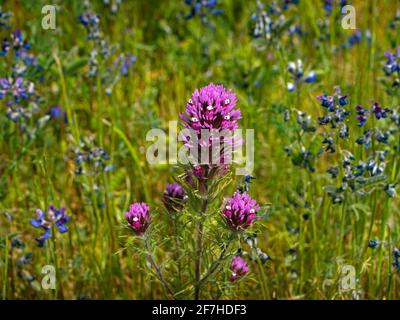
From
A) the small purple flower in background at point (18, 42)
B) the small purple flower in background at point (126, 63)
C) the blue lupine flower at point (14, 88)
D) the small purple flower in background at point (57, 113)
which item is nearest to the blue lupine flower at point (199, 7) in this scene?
the small purple flower in background at point (126, 63)

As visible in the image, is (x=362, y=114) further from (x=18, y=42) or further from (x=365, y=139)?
(x=18, y=42)

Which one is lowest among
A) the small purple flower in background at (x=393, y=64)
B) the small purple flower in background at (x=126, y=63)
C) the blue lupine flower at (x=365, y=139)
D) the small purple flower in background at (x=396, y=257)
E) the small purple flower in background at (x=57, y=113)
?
the small purple flower in background at (x=396, y=257)

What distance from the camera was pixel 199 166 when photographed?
81.6 inches

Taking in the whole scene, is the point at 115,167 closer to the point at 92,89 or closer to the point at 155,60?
the point at 92,89

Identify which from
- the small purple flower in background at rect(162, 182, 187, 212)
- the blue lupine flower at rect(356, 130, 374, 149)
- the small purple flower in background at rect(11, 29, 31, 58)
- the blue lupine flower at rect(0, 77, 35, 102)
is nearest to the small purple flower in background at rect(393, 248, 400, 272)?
the blue lupine flower at rect(356, 130, 374, 149)

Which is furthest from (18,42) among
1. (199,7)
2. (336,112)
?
(336,112)

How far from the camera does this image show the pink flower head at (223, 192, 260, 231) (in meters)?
2.04

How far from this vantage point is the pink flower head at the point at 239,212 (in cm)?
204

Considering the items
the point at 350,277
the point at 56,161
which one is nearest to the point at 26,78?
the point at 56,161

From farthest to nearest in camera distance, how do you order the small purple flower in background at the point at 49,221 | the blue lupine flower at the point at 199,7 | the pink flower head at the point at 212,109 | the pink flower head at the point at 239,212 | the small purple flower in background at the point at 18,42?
the blue lupine flower at the point at 199,7 < the small purple flower in background at the point at 18,42 < the small purple flower in background at the point at 49,221 < the pink flower head at the point at 239,212 < the pink flower head at the point at 212,109

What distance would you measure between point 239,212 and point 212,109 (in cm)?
34

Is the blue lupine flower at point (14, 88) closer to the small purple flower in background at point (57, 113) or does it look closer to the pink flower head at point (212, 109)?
the small purple flower in background at point (57, 113)
